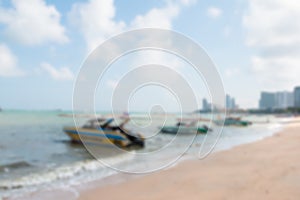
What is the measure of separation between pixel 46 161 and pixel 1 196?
18.2 feet

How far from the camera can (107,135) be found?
60.1ft

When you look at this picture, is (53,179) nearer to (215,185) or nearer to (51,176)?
(51,176)

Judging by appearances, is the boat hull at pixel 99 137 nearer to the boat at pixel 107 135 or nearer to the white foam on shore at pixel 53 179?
the boat at pixel 107 135

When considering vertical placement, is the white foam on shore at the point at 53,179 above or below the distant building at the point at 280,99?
below

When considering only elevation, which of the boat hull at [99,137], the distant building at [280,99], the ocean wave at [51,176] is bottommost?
the ocean wave at [51,176]

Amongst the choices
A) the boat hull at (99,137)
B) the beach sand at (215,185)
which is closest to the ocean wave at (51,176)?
the beach sand at (215,185)

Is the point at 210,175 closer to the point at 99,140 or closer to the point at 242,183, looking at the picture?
the point at 242,183

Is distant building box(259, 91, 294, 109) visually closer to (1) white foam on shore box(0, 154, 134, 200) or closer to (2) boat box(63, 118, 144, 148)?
(2) boat box(63, 118, 144, 148)

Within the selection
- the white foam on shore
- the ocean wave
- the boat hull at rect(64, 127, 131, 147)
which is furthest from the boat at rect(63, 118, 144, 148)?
the white foam on shore

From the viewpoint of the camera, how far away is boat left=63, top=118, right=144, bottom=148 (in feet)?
58.4

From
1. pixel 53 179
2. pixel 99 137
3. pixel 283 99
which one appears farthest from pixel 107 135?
pixel 283 99

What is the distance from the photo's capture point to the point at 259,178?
6.74 m

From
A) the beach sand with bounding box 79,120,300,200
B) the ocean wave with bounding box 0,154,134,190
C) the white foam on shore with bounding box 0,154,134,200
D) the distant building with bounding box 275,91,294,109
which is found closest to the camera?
the beach sand with bounding box 79,120,300,200

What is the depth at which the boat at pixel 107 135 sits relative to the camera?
17.8 m
